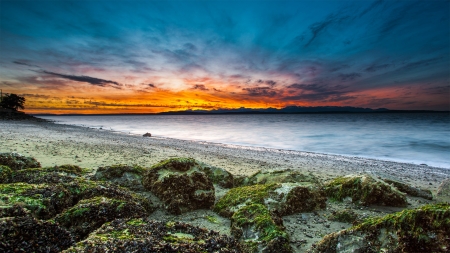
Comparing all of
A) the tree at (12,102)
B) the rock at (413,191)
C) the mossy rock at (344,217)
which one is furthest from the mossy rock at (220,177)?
the tree at (12,102)

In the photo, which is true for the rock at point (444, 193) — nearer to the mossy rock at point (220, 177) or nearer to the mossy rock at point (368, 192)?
the mossy rock at point (368, 192)

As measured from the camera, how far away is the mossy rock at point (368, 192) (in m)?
6.17

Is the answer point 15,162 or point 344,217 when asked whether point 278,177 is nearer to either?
point 344,217

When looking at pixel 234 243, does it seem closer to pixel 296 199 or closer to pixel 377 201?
pixel 296 199

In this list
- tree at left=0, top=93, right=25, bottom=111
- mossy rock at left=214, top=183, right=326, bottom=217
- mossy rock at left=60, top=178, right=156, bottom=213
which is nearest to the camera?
mossy rock at left=60, top=178, right=156, bottom=213

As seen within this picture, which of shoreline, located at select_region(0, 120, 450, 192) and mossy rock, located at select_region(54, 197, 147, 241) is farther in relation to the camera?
shoreline, located at select_region(0, 120, 450, 192)

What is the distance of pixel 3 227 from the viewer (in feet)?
7.44

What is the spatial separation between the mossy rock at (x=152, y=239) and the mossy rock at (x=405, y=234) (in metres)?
1.53

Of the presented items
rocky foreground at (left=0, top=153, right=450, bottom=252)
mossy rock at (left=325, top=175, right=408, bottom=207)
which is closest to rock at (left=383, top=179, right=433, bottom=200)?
rocky foreground at (left=0, top=153, right=450, bottom=252)

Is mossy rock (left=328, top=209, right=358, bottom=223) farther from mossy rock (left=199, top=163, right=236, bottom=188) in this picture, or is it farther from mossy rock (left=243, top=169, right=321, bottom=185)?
mossy rock (left=199, top=163, right=236, bottom=188)

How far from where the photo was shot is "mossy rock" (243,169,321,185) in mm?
6770

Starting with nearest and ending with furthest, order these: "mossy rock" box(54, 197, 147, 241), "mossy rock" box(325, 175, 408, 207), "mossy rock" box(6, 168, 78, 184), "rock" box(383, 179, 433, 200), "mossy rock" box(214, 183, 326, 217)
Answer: "mossy rock" box(54, 197, 147, 241) → "mossy rock" box(6, 168, 78, 184) → "mossy rock" box(214, 183, 326, 217) → "mossy rock" box(325, 175, 408, 207) → "rock" box(383, 179, 433, 200)

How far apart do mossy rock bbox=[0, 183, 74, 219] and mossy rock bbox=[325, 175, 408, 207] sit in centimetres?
649

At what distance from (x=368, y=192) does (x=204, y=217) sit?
4450mm
